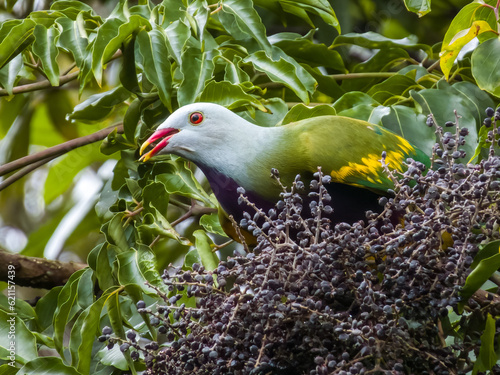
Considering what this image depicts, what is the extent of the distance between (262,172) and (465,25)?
1.87 ft

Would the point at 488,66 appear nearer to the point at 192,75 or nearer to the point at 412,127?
the point at 412,127

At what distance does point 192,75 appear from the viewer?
2.13 meters

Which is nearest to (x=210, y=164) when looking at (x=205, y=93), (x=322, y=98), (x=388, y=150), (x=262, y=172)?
(x=262, y=172)

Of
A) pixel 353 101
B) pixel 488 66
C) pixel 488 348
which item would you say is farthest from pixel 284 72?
pixel 488 348

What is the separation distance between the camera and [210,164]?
1893 millimetres

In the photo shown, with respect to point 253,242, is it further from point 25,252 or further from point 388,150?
point 25,252

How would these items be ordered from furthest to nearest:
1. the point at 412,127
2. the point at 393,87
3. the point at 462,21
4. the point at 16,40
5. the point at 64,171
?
1. the point at 64,171
2. the point at 393,87
3. the point at 16,40
4. the point at 412,127
5. the point at 462,21

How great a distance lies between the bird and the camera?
1.85m

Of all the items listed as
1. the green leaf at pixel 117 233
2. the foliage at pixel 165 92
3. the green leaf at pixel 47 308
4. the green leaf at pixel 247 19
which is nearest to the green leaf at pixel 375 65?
the foliage at pixel 165 92

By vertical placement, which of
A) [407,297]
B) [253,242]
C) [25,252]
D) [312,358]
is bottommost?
[25,252]

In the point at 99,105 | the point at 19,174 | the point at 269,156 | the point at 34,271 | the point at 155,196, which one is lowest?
the point at 34,271

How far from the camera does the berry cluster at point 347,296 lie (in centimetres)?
126

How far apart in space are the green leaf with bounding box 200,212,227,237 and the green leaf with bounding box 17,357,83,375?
2.00ft

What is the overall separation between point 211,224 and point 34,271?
2.06 feet
